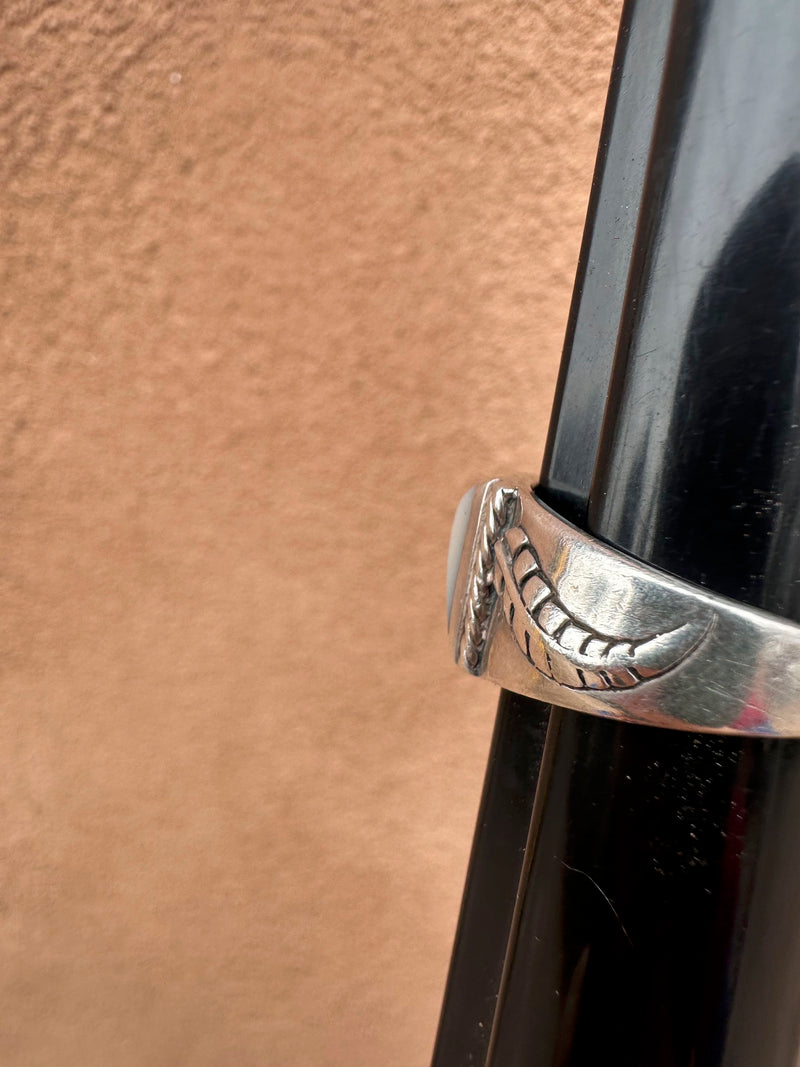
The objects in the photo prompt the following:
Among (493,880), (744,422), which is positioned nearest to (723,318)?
(744,422)

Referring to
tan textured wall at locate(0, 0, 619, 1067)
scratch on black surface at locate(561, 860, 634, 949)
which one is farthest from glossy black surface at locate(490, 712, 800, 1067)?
tan textured wall at locate(0, 0, 619, 1067)

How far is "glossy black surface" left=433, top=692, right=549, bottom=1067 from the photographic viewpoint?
0.22 metres

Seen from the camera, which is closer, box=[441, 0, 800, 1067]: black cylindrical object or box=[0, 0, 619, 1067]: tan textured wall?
box=[441, 0, 800, 1067]: black cylindrical object

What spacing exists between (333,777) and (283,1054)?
0.13m

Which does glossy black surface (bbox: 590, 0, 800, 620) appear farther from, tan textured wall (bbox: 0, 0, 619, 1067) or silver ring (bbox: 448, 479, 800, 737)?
tan textured wall (bbox: 0, 0, 619, 1067)

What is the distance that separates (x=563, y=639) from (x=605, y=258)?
86 mm

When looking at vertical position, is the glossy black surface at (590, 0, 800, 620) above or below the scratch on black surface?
above

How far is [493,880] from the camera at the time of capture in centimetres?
23

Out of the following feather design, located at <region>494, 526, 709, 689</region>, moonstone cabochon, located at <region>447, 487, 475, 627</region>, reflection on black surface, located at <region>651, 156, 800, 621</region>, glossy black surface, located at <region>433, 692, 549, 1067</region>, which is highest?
reflection on black surface, located at <region>651, 156, 800, 621</region>

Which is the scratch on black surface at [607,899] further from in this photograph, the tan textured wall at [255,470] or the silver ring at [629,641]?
the tan textured wall at [255,470]

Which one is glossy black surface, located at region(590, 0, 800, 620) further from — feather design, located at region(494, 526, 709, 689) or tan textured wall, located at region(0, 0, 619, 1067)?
tan textured wall, located at region(0, 0, 619, 1067)

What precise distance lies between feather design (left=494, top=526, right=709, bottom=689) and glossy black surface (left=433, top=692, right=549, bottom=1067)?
6 cm

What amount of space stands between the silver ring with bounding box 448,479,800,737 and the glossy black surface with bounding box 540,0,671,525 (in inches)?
1.1

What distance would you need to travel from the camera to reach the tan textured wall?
0.92 feet
